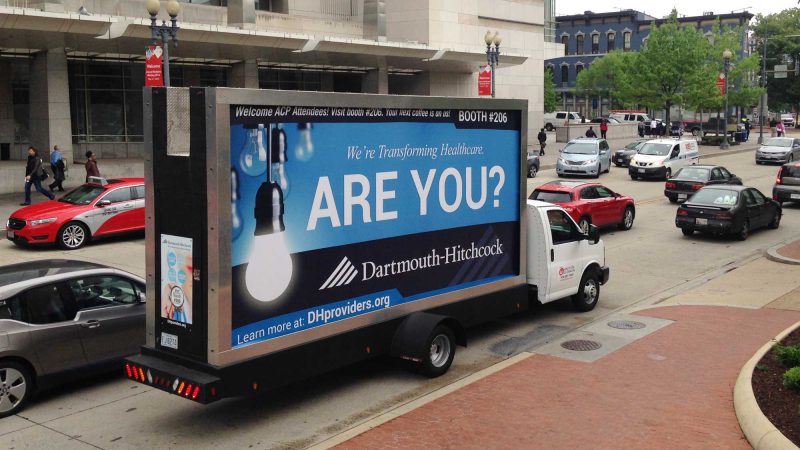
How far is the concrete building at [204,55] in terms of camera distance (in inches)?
1233

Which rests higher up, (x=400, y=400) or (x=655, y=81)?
(x=655, y=81)

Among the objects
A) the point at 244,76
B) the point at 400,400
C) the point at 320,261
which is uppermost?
the point at 244,76

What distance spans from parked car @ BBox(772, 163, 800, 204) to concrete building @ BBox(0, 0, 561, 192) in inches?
746

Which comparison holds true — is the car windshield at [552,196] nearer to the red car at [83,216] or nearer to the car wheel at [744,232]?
the car wheel at [744,232]

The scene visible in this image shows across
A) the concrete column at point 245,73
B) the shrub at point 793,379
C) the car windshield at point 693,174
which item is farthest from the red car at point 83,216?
the car windshield at point 693,174

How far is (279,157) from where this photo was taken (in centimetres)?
873

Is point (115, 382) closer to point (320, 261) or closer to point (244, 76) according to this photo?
point (320, 261)

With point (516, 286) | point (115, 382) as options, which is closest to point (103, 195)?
point (115, 382)

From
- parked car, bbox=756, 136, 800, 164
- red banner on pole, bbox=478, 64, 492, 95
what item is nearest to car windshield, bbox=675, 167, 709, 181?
red banner on pole, bbox=478, 64, 492, 95

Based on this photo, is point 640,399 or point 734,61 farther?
point 734,61

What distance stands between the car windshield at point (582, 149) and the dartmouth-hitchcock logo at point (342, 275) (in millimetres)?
29995

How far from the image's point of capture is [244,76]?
3872 cm

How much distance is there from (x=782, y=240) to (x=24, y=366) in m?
19.4

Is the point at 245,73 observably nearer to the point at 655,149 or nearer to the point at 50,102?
the point at 50,102
